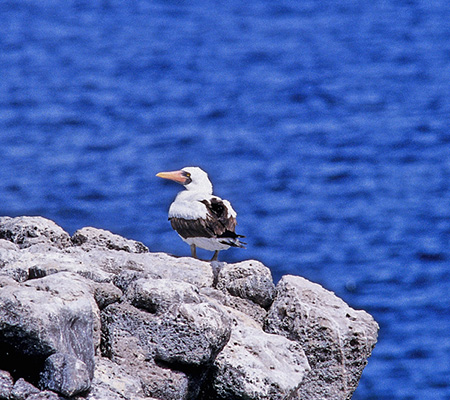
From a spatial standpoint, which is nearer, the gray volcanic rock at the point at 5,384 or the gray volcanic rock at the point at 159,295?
the gray volcanic rock at the point at 5,384

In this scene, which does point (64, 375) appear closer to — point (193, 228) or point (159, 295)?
point (159, 295)

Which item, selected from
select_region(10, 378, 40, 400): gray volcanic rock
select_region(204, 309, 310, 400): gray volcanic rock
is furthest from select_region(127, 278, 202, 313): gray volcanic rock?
select_region(10, 378, 40, 400): gray volcanic rock

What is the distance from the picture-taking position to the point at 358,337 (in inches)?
336

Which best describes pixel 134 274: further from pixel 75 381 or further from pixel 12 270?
pixel 75 381

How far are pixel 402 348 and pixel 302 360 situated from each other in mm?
17540

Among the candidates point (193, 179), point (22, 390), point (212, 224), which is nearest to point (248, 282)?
point (212, 224)

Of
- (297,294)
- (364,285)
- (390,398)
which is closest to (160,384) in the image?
(297,294)

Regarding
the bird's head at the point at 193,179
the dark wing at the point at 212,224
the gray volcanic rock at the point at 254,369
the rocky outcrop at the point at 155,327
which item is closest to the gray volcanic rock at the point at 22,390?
the rocky outcrop at the point at 155,327

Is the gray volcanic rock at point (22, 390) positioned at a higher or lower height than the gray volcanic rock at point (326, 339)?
lower

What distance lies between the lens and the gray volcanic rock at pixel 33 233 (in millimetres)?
9484

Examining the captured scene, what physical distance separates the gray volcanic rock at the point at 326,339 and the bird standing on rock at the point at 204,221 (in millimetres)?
1746

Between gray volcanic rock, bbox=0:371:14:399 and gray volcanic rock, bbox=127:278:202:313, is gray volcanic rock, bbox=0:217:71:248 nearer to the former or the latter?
gray volcanic rock, bbox=127:278:202:313

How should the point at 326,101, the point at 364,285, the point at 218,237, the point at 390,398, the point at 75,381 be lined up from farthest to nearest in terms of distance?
the point at 326,101 → the point at 364,285 → the point at 390,398 → the point at 218,237 → the point at 75,381

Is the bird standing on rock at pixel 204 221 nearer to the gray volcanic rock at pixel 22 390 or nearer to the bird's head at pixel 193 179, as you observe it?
the bird's head at pixel 193 179
